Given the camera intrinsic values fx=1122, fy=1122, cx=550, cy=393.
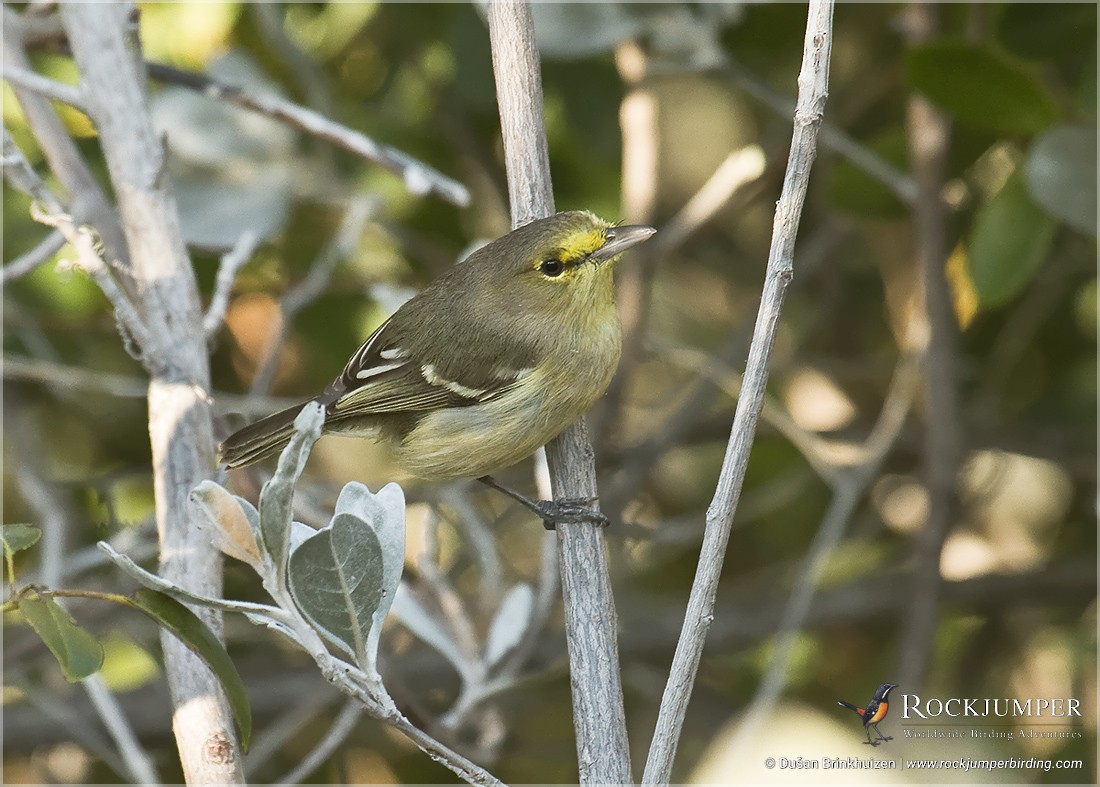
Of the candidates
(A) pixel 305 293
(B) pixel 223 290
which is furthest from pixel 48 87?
(A) pixel 305 293

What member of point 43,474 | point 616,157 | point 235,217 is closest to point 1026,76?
point 616,157

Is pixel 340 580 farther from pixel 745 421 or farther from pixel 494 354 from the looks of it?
pixel 494 354

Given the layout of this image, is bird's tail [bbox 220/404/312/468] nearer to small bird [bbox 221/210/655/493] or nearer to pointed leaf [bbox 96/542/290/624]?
small bird [bbox 221/210/655/493]

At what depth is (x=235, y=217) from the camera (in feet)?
9.90

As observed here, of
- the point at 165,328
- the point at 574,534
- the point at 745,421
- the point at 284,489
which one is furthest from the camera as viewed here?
the point at 165,328

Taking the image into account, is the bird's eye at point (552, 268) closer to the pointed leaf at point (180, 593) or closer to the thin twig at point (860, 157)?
the thin twig at point (860, 157)

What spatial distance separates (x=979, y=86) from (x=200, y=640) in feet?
6.27

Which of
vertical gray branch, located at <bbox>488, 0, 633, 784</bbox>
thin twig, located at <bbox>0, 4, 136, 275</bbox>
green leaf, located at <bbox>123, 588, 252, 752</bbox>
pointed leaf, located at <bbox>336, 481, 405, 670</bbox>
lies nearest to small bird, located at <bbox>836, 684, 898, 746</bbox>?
vertical gray branch, located at <bbox>488, 0, 633, 784</bbox>

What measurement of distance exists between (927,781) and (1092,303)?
1.76m

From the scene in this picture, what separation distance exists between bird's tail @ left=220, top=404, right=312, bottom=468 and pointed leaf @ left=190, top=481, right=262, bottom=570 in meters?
0.73

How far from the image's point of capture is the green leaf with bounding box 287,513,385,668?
130 centimetres

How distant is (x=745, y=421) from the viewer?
4.47 feet

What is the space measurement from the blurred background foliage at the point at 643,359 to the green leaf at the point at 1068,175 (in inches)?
15.2

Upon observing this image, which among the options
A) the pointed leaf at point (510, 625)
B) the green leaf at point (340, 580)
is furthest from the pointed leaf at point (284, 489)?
the pointed leaf at point (510, 625)
